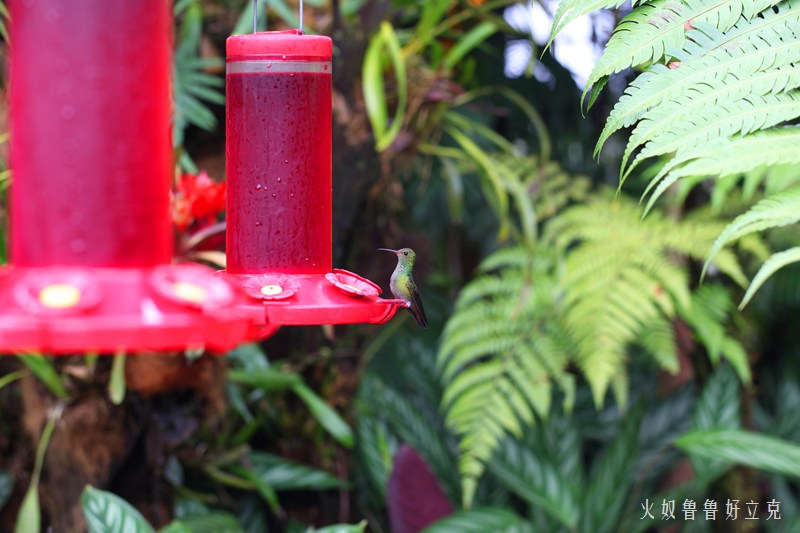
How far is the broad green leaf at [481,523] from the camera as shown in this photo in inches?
82.9

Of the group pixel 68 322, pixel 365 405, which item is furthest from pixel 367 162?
pixel 68 322

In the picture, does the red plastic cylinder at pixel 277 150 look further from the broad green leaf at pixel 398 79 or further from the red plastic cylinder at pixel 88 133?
the broad green leaf at pixel 398 79

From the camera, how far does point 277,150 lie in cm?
111

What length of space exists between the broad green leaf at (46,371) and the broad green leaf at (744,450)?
1.29 metres

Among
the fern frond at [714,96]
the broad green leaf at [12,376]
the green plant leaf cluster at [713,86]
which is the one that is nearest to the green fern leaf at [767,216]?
the green plant leaf cluster at [713,86]

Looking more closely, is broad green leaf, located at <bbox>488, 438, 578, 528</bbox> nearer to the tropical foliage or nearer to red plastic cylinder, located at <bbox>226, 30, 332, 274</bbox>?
the tropical foliage

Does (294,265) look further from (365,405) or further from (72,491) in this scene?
(365,405)

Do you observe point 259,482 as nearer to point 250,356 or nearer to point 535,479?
point 250,356

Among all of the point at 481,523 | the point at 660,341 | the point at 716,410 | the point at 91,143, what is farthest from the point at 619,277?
the point at 91,143

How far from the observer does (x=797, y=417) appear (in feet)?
8.85

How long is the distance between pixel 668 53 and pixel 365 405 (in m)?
1.66

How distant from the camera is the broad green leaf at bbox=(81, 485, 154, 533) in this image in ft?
5.41

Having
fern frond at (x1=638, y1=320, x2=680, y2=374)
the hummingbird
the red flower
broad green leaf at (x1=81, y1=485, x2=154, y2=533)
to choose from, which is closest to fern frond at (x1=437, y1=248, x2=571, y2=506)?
fern frond at (x1=638, y1=320, x2=680, y2=374)

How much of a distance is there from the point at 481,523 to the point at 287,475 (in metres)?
0.45
